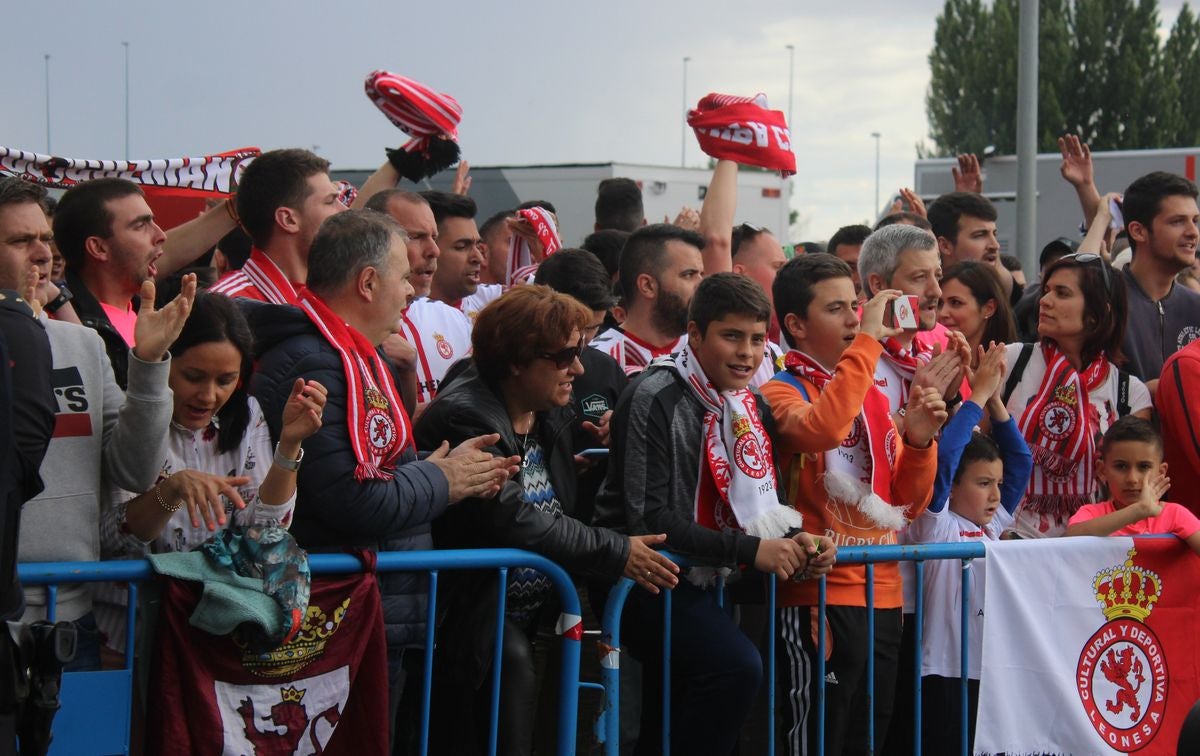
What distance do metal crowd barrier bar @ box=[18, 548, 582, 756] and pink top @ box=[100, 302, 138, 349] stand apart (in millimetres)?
1217

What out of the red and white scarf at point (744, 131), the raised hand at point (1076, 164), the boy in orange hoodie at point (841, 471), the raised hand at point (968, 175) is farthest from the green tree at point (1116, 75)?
the boy in orange hoodie at point (841, 471)

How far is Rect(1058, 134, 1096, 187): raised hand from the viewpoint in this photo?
747 centimetres

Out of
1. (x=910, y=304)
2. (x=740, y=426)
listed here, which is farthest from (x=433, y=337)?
(x=910, y=304)

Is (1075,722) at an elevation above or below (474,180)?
below

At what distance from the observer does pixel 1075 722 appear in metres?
4.74

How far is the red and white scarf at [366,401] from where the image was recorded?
387 centimetres

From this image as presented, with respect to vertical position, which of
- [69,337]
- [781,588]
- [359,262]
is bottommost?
[781,588]

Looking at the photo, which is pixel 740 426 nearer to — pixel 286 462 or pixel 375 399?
pixel 375 399

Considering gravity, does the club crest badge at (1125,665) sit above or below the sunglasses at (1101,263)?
below

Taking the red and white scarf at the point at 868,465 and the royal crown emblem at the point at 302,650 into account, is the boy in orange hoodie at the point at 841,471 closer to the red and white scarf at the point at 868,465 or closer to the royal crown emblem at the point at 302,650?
the red and white scarf at the point at 868,465

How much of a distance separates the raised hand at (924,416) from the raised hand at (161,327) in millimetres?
2517

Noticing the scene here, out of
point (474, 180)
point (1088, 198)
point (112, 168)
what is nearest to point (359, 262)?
point (112, 168)

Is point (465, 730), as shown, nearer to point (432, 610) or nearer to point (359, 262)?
point (432, 610)

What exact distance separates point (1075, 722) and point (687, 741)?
1442 millimetres
